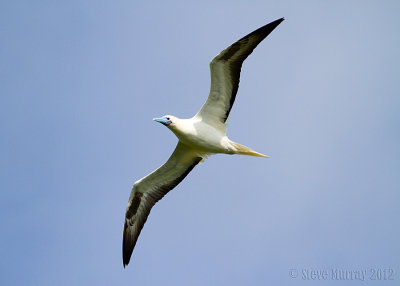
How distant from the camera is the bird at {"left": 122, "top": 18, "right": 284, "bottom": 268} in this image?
1358 centimetres

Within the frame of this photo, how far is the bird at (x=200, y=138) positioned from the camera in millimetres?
13578

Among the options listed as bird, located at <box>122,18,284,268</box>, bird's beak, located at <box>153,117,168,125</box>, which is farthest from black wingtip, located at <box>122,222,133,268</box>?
bird's beak, located at <box>153,117,168,125</box>

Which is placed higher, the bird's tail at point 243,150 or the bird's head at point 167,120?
the bird's head at point 167,120

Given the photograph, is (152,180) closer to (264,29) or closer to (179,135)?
(179,135)

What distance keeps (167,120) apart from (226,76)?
1846 mm

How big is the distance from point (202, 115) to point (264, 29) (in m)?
2.67

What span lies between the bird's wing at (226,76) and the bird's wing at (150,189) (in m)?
1.35

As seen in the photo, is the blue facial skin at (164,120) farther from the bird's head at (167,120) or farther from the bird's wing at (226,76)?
the bird's wing at (226,76)

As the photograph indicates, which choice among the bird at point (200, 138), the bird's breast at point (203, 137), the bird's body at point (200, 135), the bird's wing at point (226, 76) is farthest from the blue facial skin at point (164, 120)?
the bird's wing at point (226, 76)

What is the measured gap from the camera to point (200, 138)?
564 inches

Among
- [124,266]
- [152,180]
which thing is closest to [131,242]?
[124,266]

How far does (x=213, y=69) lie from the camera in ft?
44.9

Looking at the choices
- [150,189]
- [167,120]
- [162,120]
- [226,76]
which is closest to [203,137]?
[167,120]

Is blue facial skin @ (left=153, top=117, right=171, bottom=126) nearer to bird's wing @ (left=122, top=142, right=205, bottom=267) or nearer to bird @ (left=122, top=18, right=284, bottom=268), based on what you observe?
bird @ (left=122, top=18, right=284, bottom=268)
